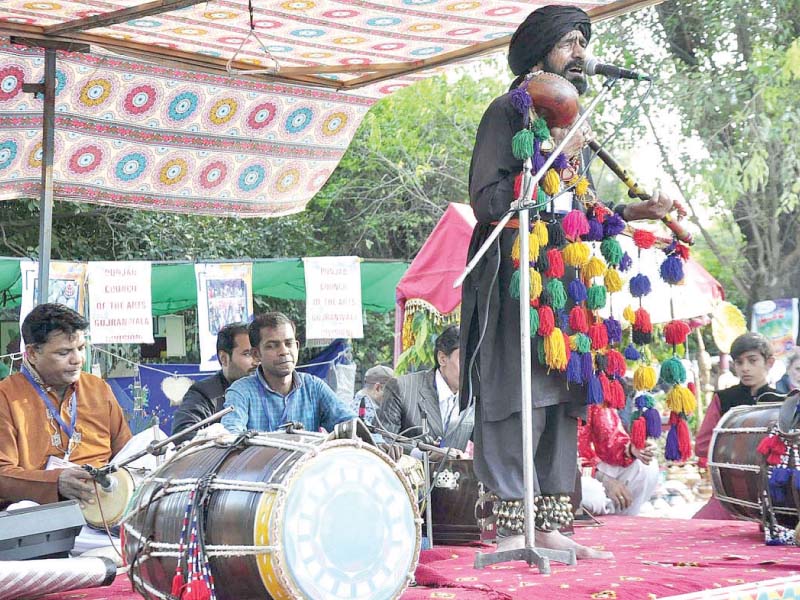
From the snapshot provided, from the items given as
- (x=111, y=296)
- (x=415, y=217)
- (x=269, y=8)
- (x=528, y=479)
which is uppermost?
(x=415, y=217)

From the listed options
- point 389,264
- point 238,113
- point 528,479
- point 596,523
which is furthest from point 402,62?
point 389,264

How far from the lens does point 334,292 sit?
391 inches

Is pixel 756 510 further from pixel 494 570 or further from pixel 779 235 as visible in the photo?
pixel 779 235

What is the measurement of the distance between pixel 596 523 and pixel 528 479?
2114mm

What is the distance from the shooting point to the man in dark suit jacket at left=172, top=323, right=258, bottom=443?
17.5 ft

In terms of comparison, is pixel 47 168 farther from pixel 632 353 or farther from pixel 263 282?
pixel 263 282

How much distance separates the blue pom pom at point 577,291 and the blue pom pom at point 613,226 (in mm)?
219

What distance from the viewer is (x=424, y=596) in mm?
3102

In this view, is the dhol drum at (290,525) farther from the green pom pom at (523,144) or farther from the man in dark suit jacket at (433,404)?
the man in dark suit jacket at (433,404)

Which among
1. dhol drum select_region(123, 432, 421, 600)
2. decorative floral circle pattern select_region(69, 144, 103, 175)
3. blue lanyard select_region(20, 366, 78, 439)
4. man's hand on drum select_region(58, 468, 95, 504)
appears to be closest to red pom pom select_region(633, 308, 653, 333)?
dhol drum select_region(123, 432, 421, 600)

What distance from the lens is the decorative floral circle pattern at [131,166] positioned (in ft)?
20.0

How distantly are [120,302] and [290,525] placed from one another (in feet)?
22.6

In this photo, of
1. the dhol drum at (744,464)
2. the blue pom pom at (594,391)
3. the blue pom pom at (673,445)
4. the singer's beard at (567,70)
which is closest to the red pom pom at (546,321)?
the blue pom pom at (594,391)

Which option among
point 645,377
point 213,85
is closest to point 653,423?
point 645,377
